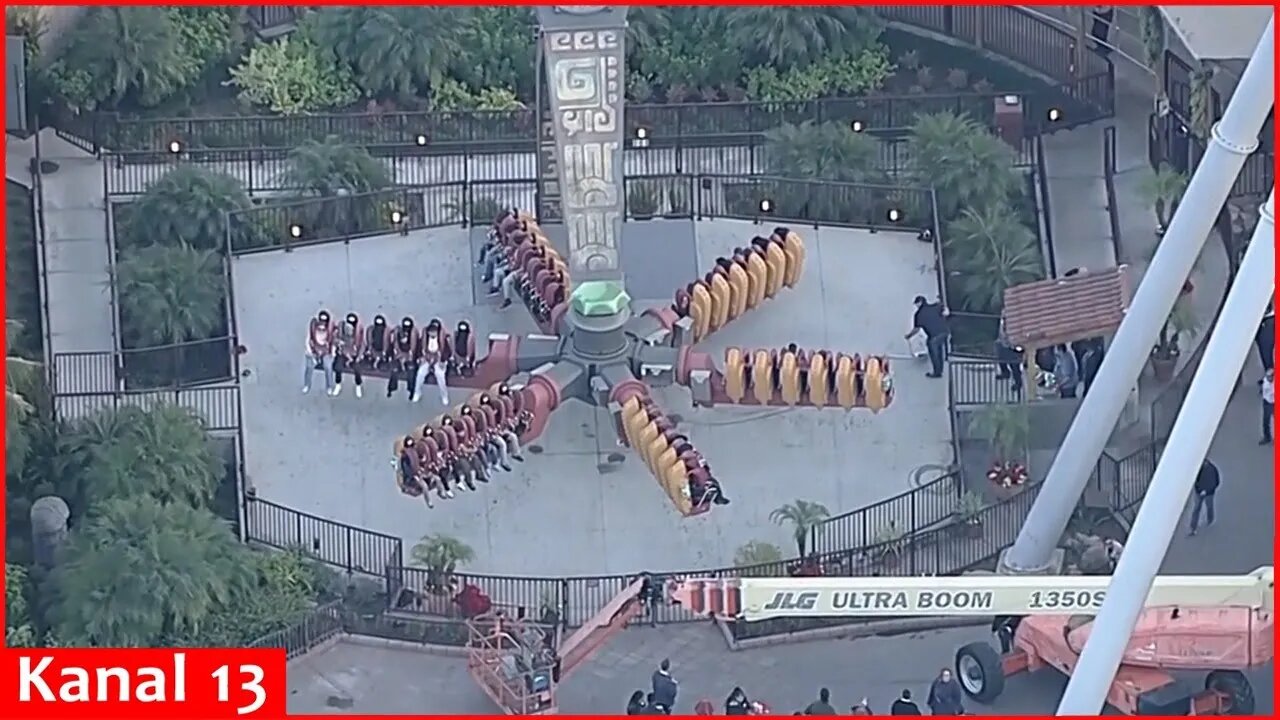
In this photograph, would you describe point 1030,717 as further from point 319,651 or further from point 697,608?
point 319,651

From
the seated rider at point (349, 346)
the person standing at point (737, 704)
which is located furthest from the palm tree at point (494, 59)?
the person standing at point (737, 704)

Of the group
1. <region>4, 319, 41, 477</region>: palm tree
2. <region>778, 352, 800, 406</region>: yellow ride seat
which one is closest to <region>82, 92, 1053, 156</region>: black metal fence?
<region>4, 319, 41, 477</region>: palm tree

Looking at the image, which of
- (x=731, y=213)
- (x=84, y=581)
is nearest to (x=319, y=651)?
(x=84, y=581)

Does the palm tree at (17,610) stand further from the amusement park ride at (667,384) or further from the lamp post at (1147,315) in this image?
the lamp post at (1147,315)

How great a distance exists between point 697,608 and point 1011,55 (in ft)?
66.1

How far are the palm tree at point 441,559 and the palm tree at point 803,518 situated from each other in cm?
439

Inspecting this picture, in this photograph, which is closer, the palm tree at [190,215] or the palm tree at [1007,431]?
the palm tree at [1007,431]

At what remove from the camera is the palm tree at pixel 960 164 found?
6456cm

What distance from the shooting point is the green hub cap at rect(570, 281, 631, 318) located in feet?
195

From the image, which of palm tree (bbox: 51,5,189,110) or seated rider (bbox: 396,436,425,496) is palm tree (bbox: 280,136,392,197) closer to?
palm tree (bbox: 51,5,189,110)

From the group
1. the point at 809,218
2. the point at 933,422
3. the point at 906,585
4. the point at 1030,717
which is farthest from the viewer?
the point at 809,218

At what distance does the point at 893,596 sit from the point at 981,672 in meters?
4.27

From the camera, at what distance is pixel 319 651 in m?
56.6

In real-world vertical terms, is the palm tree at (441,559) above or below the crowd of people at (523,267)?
below
